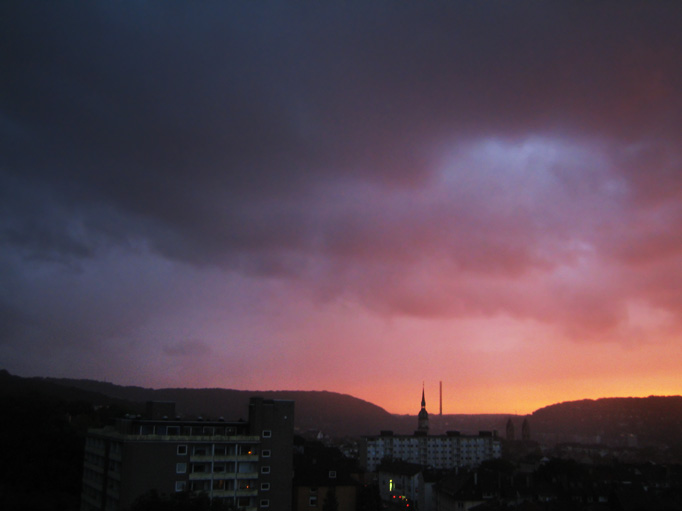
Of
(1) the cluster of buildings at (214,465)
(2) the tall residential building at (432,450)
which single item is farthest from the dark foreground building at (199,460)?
(2) the tall residential building at (432,450)

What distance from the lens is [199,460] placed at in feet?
176

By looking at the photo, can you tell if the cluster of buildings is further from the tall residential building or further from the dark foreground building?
the tall residential building

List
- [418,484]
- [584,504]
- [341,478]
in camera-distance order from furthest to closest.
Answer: [418,484], [584,504], [341,478]

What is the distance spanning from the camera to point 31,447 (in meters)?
81.2

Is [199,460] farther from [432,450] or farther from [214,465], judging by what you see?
[432,450]

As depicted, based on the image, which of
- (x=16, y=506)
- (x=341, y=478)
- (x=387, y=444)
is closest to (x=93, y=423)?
(x=16, y=506)

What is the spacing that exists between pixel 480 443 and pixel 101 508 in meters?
130

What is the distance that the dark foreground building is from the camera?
51.2 m

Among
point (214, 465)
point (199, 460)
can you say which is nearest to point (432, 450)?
point (214, 465)

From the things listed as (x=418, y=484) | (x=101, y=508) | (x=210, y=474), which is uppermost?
(x=210, y=474)

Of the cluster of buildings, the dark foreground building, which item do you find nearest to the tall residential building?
the cluster of buildings

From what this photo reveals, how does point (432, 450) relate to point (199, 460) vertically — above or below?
below

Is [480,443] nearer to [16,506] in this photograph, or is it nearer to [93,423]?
[93,423]

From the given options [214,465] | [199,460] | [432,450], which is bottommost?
[432,450]
